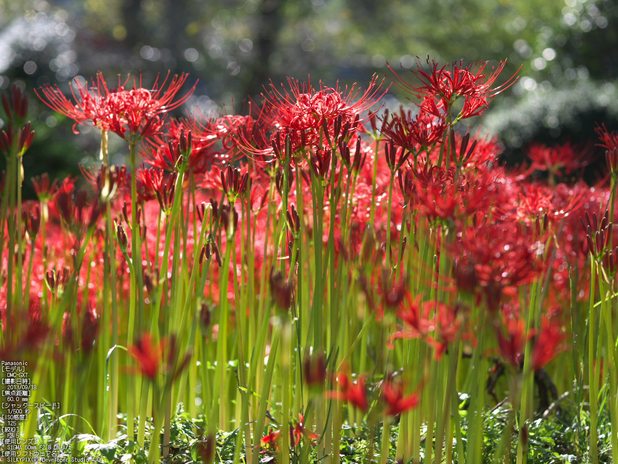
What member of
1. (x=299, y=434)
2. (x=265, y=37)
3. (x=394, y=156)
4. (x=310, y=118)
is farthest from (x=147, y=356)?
(x=265, y=37)

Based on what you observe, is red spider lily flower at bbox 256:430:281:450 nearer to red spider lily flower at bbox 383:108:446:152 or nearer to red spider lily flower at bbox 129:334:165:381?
red spider lily flower at bbox 129:334:165:381

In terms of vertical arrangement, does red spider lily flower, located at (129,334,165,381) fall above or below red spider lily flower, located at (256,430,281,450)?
above

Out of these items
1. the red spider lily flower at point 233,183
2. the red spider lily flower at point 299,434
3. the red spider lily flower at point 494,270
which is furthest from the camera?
the red spider lily flower at point 233,183

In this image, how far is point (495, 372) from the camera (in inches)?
105

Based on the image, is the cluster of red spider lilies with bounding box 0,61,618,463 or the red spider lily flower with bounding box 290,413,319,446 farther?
the red spider lily flower with bounding box 290,413,319,446

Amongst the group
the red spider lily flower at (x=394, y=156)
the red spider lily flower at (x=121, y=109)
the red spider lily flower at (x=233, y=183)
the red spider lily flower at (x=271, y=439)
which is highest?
the red spider lily flower at (x=121, y=109)

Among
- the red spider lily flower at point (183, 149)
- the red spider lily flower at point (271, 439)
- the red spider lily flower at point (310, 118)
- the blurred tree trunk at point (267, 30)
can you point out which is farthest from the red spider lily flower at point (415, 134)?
the blurred tree trunk at point (267, 30)

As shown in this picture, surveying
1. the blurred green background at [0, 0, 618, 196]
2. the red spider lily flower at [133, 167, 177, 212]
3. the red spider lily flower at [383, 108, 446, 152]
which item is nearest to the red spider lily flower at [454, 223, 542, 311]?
the red spider lily flower at [383, 108, 446, 152]

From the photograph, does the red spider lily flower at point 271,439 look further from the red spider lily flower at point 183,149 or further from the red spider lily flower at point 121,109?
the red spider lily flower at point 121,109

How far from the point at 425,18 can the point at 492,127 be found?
44.9 feet

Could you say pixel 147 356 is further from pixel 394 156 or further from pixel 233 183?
pixel 394 156

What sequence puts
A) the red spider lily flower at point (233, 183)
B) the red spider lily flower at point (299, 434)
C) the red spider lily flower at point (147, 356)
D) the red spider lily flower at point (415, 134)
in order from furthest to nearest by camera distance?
the red spider lily flower at point (233, 183), the red spider lily flower at point (415, 134), the red spider lily flower at point (299, 434), the red spider lily flower at point (147, 356)

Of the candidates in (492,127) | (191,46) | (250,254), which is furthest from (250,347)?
(191,46)

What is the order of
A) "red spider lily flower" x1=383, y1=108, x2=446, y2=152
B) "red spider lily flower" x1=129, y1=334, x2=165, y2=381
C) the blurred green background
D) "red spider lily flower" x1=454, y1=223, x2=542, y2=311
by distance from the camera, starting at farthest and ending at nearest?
the blurred green background < "red spider lily flower" x1=383, y1=108, x2=446, y2=152 < "red spider lily flower" x1=454, y1=223, x2=542, y2=311 < "red spider lily flower" x1=129, y1=334, x2=165, y2=381
